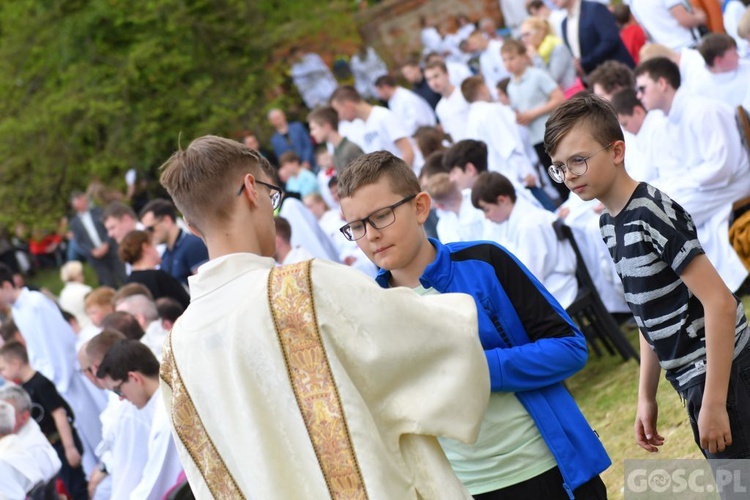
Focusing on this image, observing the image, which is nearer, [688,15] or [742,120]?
[742,120]

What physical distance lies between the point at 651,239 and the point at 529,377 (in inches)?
21.0

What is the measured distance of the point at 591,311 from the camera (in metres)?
7.46

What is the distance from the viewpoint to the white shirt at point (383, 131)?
34.2 feet

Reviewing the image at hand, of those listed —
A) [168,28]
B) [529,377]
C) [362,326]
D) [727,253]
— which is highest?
[168,28]

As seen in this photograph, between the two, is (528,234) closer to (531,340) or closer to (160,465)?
(160,465)

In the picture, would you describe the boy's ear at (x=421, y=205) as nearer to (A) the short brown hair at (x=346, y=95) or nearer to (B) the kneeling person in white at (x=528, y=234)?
(B) the kneeling person in white at (x=528, y=234)

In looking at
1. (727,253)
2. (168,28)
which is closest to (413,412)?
(727,253)

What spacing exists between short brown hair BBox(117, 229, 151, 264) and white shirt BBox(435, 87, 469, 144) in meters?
3.83

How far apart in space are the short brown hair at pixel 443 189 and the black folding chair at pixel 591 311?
78 cm

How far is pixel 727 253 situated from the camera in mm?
7105

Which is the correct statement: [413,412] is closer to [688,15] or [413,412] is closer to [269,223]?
[269,223]

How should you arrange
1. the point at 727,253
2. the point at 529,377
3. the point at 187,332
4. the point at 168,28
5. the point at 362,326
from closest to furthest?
the point at 362,326
the point at 187,332
the point at 529,377
the point at 727,253
the point at 168,28

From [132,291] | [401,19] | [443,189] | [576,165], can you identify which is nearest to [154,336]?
[132,291]

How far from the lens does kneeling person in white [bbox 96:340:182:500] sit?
5.42 m
